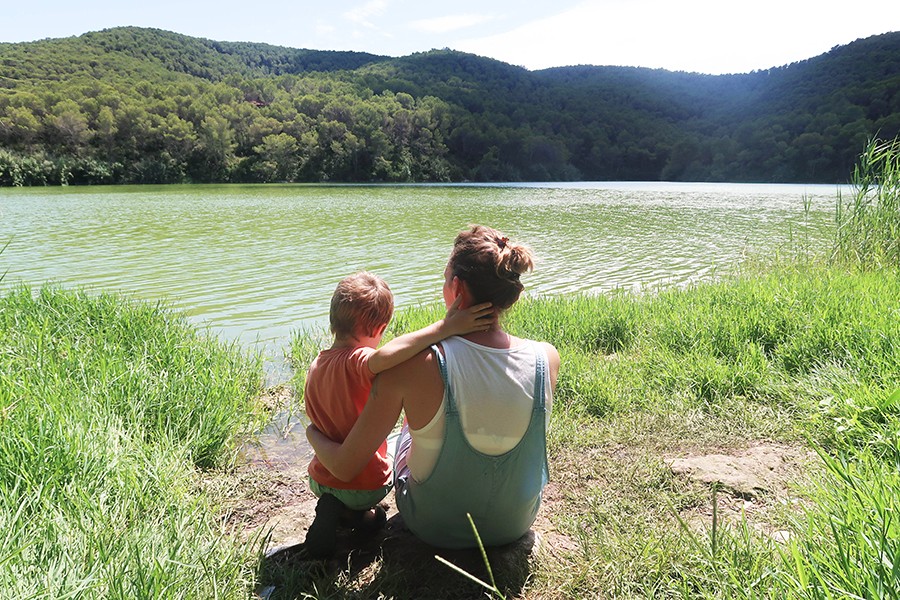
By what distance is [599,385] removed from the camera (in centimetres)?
351

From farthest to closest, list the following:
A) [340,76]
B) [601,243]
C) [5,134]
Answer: [340,76] → [5,134] → [601,243]

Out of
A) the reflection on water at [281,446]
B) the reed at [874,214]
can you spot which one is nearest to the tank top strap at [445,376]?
the reflection on water at [281,446]

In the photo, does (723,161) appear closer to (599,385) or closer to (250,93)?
(250,93)

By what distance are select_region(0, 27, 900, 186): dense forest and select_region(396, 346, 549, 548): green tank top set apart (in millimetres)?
40363

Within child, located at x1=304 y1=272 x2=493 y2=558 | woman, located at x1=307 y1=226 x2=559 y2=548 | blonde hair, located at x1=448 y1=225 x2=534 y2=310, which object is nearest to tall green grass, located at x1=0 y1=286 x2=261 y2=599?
child, located at x1=304 y1=272 x2=493 y2=558

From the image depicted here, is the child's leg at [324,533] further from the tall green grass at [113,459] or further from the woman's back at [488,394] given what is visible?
the woman's back at [488,394]

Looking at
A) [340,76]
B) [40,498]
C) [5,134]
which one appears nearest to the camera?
[40,498]

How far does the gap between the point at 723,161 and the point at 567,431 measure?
73843 millimetres

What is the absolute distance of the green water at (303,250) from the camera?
7.63m

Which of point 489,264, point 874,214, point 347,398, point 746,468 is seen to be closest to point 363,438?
point 347,398

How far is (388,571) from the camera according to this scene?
1.95 metres

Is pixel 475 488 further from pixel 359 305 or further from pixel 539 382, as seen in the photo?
pixel 359 305

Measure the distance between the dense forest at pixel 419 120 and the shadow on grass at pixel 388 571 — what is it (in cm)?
4047

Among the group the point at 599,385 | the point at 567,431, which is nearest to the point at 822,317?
the point at 599,385
